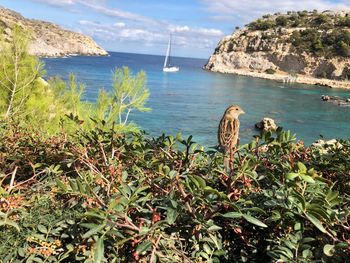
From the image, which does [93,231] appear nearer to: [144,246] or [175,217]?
[144,246]

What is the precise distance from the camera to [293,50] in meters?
76.6

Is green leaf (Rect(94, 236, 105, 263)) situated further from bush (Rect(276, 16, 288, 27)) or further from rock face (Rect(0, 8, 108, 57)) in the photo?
rock face (Rect(0, 8, 108, 57))

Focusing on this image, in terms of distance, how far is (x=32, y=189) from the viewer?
187 cm

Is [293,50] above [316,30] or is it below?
below

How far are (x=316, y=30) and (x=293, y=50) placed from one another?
7.10 meters

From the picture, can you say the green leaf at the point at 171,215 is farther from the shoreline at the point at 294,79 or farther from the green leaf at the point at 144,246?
the shoreline at the point at 294,79

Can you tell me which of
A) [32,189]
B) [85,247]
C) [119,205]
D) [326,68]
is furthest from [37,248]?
[326,68]

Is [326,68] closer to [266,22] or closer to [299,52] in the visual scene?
[299,52]

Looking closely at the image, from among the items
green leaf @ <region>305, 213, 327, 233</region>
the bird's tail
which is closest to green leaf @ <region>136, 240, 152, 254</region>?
green leaf @ <region>305, 213, 327, 233</region>

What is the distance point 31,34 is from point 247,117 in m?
24.1

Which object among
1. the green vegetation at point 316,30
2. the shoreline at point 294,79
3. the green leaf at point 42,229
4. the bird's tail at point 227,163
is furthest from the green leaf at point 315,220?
the green vegetation at point 316,30

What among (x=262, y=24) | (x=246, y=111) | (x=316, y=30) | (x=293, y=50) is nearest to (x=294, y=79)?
(x=293, y=50)

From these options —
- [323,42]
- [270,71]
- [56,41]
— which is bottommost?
[270,71]

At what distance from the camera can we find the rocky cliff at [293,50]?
7088 cm
